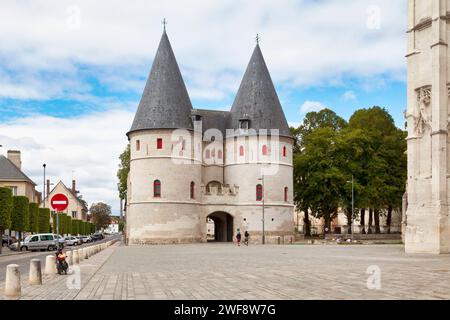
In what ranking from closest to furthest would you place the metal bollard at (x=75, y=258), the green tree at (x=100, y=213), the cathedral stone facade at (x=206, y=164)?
1. the metal bollard at (x=75, y=258)
2. the cathedral stone facade at (x=206, y=164)
3. the green tree at (x=100, y=213)

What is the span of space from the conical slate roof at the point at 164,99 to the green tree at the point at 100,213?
4380 inches

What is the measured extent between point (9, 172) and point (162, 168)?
112 feet

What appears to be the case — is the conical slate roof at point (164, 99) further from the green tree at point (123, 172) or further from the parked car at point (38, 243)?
the green tree at point (123, 172)

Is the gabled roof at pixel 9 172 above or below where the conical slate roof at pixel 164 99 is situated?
below

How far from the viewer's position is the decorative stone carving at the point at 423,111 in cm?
3638

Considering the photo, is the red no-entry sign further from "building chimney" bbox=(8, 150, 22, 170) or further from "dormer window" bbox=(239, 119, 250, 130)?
"building chimney" bbox=(8, 150, 22, 170)

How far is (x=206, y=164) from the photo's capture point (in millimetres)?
69875

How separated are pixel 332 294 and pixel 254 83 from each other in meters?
56.8

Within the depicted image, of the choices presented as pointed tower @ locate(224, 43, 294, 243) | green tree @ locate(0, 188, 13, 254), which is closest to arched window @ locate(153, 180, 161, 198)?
pointed tower @ locate(224, 43, 294, 243)

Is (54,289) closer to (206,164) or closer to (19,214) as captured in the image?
(19,214)

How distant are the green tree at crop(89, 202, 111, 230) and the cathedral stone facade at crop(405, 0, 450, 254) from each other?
142325mm

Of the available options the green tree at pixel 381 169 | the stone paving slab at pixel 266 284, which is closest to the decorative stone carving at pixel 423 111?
the stone paving slab at pixel 266 284

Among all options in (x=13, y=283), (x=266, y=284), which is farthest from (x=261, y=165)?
(x=13, y=283)

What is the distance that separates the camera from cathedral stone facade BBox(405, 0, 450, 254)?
35000 millimetres
